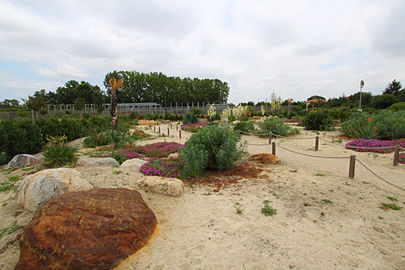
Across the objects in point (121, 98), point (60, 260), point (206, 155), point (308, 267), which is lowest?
point (308, 267)

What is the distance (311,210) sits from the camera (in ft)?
12.2

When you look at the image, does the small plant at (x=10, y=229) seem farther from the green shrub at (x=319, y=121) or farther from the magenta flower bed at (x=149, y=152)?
the green shrub at (x=319, y=121)

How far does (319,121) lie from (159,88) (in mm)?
58403

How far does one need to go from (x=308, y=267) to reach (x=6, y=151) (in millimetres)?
10605

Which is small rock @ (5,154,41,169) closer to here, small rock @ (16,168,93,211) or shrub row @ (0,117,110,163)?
shrub row @ (0,117,110,163)

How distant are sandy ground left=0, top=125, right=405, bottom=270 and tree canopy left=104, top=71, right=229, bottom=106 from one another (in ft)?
209

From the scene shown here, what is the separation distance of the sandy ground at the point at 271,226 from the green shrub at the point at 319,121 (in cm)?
1054

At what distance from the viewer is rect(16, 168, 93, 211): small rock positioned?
3.47 metres

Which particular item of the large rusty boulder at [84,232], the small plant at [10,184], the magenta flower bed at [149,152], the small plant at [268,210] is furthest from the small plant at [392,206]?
the small plant at [10,184]

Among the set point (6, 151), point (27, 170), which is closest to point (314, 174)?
point (27, 170)

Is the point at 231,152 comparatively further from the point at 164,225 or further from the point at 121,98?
the point at 121,98

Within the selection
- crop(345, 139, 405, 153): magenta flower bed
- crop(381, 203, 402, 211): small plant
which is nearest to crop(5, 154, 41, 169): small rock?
crop(381, 203, 402, 211): small plant

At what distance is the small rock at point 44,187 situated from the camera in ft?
11.4

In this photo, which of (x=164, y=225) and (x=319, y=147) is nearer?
(x=164, y=225)
